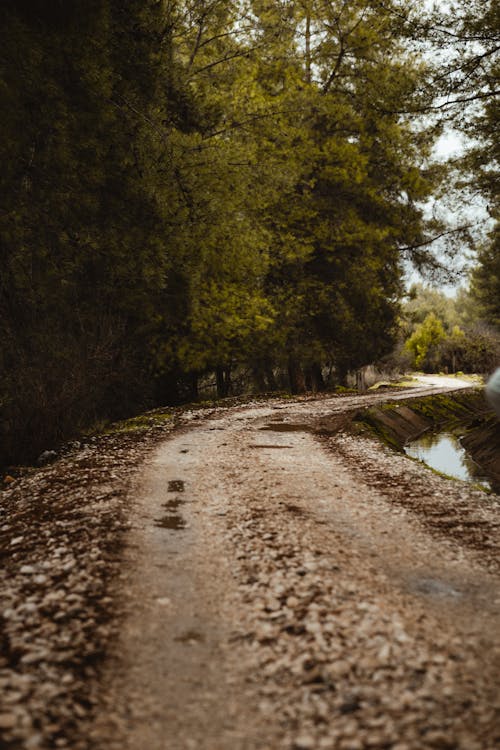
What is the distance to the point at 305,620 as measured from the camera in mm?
3629

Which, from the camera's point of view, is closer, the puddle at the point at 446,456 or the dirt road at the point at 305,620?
the dirt road at the point at 305,620

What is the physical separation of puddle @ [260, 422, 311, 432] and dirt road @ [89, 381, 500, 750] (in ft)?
15.1

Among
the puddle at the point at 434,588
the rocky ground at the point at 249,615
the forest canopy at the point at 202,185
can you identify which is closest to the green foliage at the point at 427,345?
the forest canopy at the point at 202,185

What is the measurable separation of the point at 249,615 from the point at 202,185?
13.4 meters

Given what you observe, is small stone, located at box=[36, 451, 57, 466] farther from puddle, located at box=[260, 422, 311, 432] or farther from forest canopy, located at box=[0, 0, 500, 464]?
puddle, located at box=[260, 422, 311, 432]

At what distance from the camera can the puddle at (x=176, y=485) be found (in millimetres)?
6895

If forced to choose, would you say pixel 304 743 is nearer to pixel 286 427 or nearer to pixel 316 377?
pixel 286 427

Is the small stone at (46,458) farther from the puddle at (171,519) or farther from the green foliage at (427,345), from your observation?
the green foliage at (427,345)

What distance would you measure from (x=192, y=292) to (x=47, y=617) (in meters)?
12.4

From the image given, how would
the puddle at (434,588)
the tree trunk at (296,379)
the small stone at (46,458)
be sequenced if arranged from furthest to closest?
the tree trunk at (296,379) < the small stone at (46,458) < the puddle at (434,588)

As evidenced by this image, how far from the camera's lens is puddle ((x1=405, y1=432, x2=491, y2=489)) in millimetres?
9828

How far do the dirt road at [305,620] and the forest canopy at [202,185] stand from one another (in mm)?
5503

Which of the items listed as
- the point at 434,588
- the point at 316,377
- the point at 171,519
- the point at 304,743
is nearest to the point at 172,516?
the point at 171,519

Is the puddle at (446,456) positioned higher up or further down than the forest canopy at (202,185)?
further down
